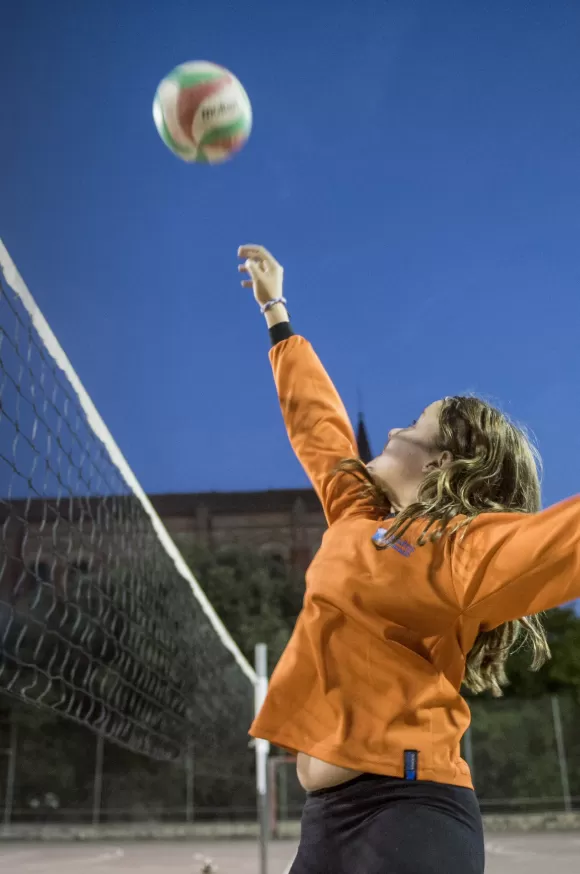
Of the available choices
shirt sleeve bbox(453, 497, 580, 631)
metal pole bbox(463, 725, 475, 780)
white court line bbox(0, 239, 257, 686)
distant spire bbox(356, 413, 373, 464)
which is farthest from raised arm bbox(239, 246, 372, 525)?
distant spire bbox(356, 413, 373, 464)

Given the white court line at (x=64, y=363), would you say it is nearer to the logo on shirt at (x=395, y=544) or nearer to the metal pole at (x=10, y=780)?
the logo on shirt at (x=395, y=544)

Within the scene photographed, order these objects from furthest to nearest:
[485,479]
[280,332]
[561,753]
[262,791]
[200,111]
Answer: [561,753] → [262,791] → [200,111] → [280,332] → [485,479]

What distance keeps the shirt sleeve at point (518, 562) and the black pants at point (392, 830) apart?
0.37 meters

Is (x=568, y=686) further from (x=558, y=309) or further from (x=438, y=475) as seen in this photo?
(x=558, y=309)

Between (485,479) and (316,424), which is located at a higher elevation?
(316,424)

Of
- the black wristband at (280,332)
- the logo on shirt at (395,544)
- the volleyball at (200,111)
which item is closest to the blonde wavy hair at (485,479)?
the logo on shirt at (395,544)

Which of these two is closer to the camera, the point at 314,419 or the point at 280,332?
the point at 314,419

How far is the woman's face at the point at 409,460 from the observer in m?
2.00

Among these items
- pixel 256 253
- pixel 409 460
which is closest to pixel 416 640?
pixel 409 460

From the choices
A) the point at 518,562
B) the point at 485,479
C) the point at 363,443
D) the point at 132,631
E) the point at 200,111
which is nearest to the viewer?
the point at 518,562

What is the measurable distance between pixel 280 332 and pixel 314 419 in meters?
0.34

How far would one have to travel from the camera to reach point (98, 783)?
16.0 m

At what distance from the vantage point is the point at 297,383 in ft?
7.77

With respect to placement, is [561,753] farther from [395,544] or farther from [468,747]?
[395,544]
